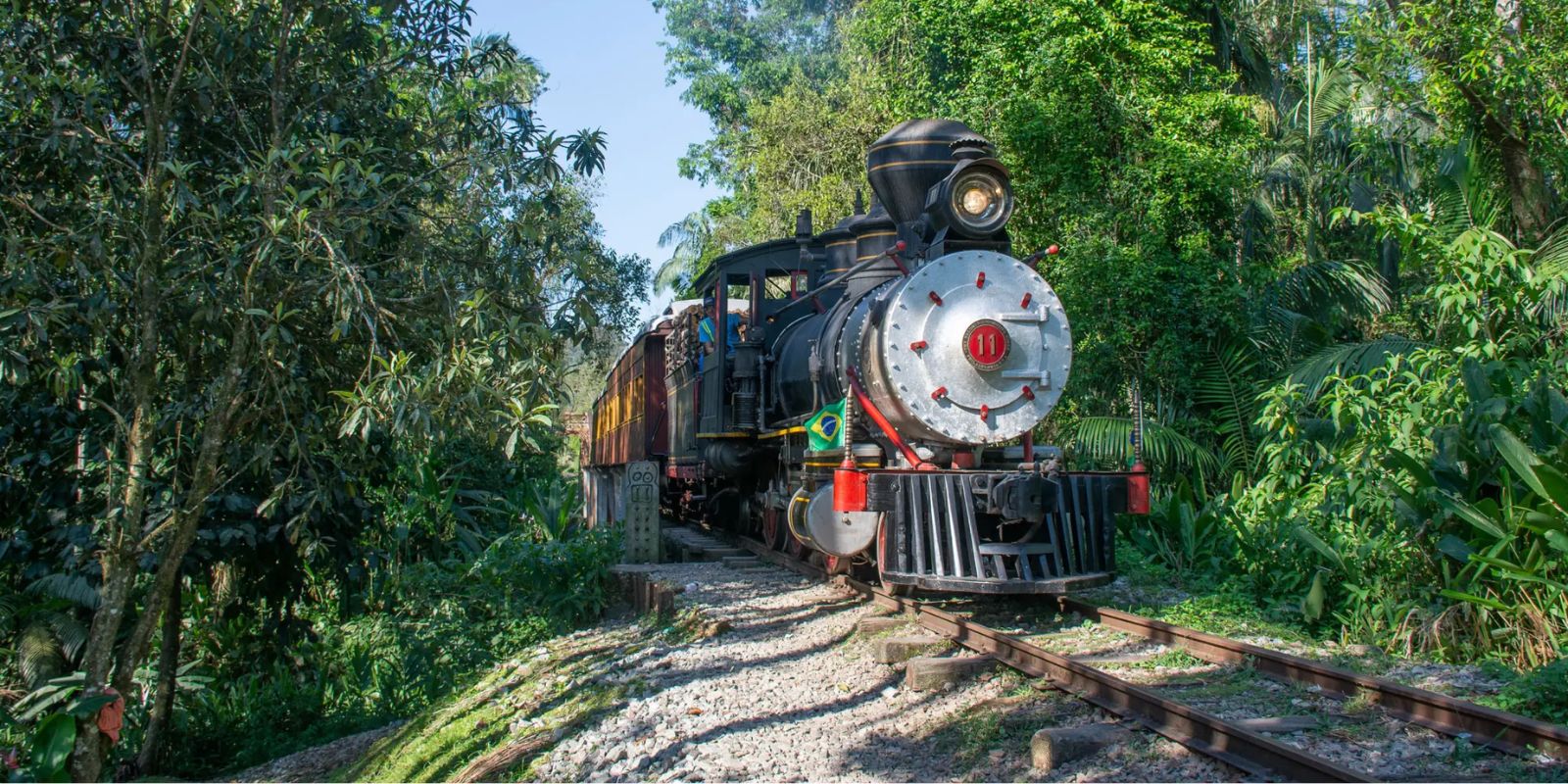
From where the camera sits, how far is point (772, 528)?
35.2 feet

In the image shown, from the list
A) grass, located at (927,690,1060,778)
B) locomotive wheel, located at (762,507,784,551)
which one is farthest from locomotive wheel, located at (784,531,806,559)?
grass, located at (927,690,1060,778)

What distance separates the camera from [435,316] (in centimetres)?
610

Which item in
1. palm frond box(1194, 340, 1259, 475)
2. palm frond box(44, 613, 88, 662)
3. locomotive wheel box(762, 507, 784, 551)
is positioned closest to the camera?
palm frond box(44, 613, 88, 662)

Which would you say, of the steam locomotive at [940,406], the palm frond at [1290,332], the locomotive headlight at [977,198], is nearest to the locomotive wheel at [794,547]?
the steam locomotive at [940,406]

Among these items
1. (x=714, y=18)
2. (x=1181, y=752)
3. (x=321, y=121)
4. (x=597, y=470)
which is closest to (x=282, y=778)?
(x=321, y=121)

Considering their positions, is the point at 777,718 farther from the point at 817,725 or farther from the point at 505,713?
the point at 505,713

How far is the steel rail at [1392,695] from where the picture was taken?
162 inches

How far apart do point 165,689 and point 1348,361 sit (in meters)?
10.2

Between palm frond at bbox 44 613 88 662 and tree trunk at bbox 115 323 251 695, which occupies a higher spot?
tree trunk at bbox 115 323 251 695

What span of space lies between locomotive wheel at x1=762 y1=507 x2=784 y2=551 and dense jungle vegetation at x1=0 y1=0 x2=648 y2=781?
378 cm

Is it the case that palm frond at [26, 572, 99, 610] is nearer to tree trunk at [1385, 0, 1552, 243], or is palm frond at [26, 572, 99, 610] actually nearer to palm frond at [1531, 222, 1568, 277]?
palm frond at [1531, 222, 1568, 277]

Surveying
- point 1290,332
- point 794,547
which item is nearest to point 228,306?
point 794,547

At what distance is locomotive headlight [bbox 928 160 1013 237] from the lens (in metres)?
7.82

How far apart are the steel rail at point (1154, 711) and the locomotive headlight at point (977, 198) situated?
2678 millimetres
